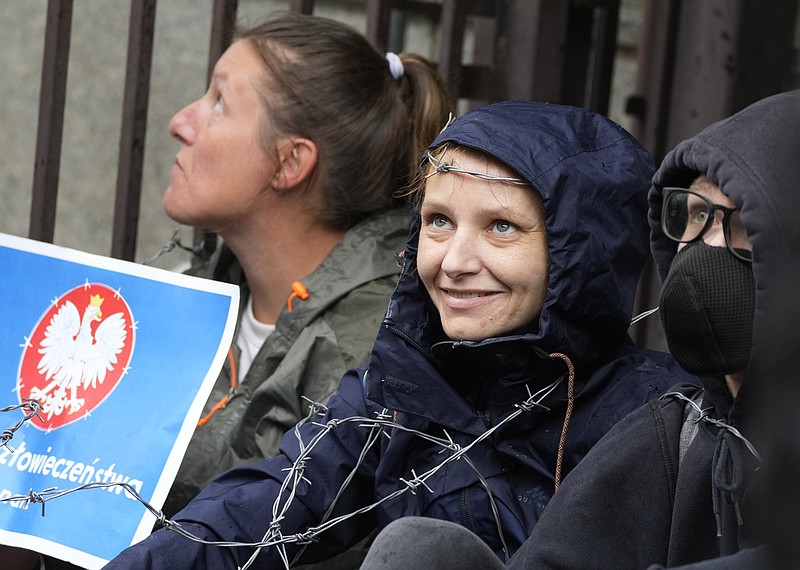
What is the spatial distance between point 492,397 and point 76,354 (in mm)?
812

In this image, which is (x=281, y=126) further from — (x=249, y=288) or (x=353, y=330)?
(x=353, y=330)

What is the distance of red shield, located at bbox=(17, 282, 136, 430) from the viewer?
6.64 feet

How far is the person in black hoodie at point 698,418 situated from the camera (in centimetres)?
126

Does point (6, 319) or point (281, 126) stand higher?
point (281, 126)

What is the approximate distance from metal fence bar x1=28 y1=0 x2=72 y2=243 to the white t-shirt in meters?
0.56

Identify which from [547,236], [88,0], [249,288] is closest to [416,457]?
[547,236]

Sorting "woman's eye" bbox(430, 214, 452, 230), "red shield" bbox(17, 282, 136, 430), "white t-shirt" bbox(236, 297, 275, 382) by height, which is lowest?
"white t-shirt" bbox(236, 297, 275, 382)

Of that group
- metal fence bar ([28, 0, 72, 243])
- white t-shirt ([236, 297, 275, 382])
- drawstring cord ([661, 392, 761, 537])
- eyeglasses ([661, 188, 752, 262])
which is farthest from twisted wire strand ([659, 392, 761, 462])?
metal fence bar ([28, 0, 72, 243])

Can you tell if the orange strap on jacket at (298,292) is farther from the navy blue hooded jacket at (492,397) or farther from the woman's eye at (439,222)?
the woman's eye at (439,222)

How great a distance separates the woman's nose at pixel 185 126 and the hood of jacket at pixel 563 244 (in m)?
1.01

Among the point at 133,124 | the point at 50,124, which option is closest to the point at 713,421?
the point at 133,124

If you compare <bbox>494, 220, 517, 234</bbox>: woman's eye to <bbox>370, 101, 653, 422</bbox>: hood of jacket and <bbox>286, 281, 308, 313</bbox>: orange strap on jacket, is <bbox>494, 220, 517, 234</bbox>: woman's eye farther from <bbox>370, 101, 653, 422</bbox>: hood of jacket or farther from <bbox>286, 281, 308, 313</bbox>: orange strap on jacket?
<bbox>286, 281, 308, 313</bbox>: orange strap on jacket

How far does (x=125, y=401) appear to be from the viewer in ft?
6.57

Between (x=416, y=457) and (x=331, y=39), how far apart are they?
4.17 ft
